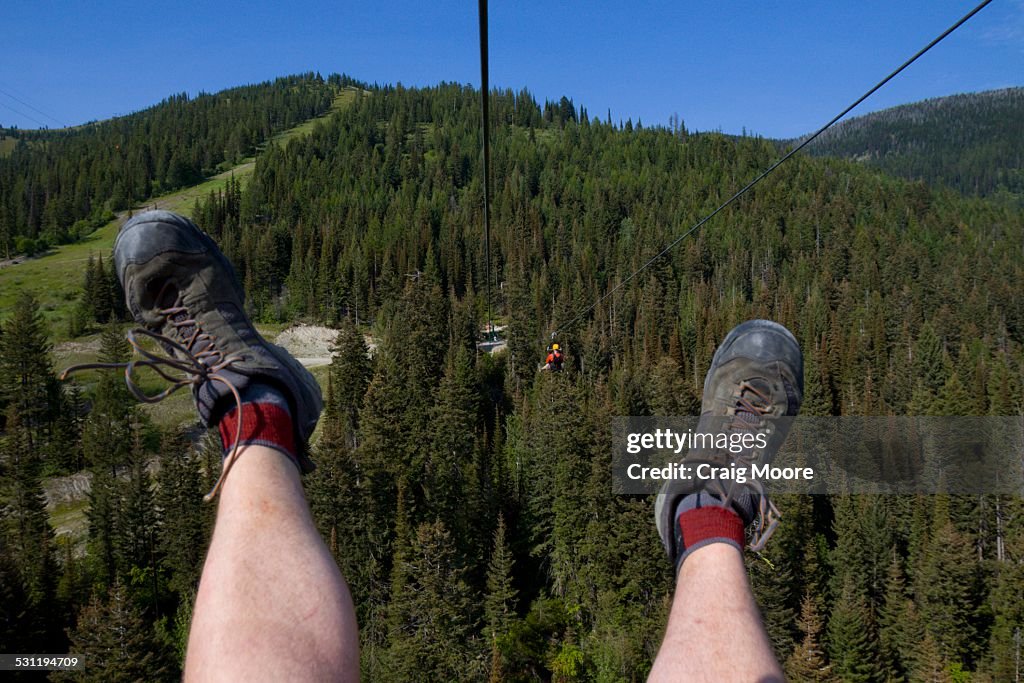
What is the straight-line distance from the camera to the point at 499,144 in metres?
133

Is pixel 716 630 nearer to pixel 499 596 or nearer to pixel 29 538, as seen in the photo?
pixel 499 596

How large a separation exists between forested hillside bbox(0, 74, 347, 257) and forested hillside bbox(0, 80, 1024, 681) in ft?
108

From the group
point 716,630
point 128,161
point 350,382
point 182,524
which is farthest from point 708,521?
point 128,161

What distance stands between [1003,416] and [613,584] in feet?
109

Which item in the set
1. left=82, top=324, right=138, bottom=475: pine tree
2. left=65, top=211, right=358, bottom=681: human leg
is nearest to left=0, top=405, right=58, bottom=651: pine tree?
left=82, top=324, right=138, bottom=475: pine tree

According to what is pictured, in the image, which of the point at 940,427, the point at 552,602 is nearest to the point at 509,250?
the point at 940,427

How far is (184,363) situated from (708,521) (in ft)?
8.42

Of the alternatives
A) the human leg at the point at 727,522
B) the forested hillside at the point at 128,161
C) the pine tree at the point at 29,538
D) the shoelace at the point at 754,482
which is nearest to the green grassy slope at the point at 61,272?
the forested hillside at the point at 128,161

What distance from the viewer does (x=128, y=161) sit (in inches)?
4451

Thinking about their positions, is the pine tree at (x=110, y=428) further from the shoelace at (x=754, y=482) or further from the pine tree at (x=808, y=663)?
the shoelace at (x=754, y=482)

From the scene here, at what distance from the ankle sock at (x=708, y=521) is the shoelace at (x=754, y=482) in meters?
0.05

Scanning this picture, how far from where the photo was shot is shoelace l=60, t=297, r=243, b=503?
8.91ft

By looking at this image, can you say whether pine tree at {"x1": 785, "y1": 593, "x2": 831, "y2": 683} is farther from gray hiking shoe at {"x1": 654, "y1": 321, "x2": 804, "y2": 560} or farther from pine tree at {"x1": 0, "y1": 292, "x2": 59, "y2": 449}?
pine tree at {"x1": 0, "y1": 292, "x2": 59, "y2": 449}

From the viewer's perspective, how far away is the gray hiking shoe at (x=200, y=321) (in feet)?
10.0
